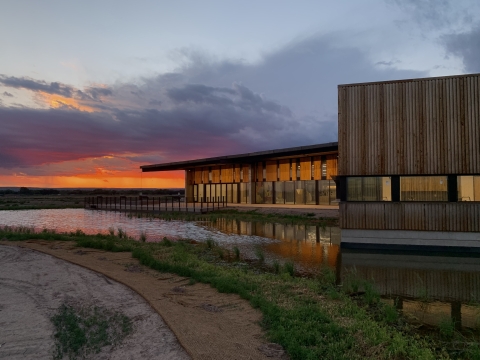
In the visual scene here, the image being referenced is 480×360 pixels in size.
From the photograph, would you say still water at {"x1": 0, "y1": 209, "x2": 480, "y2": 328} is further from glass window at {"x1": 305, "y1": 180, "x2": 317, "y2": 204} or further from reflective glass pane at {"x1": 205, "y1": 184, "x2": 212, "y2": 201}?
reflective glass pane at {"x1": 205, "y1": 184, "x2": 212, "y2": 201}

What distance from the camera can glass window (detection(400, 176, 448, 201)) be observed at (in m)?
15.7

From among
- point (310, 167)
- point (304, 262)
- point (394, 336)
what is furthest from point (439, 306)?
point (310, 167)

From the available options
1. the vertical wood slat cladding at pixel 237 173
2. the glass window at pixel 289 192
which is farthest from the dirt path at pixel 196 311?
the vertical wood slat cladding at pixel 237 173

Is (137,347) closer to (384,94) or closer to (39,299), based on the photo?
(39,299)

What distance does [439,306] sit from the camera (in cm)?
835

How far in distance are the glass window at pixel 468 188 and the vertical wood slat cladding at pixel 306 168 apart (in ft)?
67.0

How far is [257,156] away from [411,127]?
21.7 metres

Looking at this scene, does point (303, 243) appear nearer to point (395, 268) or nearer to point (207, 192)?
point (395, 268)

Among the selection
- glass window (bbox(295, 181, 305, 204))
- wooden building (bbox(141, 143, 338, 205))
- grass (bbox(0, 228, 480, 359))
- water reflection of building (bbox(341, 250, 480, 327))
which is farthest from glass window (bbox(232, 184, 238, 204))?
grass (bbox(0, 228, 480, 359))

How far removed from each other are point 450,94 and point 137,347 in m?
16.1

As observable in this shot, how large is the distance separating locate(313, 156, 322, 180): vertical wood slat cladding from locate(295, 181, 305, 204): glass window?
1.92m

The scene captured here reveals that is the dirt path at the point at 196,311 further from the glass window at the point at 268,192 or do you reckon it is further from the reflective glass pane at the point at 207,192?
the reflective glass pane at the point at 207,192

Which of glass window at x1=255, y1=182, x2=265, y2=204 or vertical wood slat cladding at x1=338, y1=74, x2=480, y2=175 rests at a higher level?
vertical wood slat cladding at x1=338, y1=74, x2=480, y2=175

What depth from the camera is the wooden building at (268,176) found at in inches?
1359
